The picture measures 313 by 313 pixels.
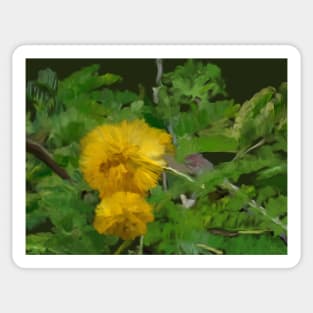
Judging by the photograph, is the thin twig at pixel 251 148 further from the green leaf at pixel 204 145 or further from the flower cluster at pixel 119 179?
the flower cluster at pixel 119 179

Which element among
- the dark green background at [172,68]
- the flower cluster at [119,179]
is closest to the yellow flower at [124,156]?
the flower cluster at [119,179]

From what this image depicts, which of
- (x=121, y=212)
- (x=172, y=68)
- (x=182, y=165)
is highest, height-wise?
(x=172, y=68)

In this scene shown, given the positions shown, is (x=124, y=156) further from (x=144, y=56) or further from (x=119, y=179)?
(x=144, y=56)

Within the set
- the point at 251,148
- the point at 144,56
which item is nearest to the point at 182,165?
the point at 251,148

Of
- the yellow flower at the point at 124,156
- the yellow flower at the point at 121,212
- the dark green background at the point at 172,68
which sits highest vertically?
the dark green background at the point at 172,68
